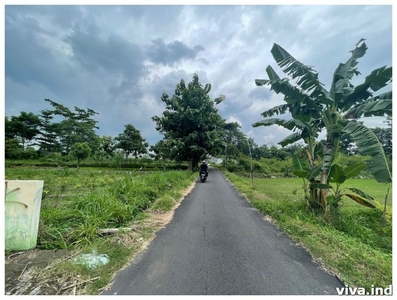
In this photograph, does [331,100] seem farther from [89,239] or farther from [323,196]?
[89,239]

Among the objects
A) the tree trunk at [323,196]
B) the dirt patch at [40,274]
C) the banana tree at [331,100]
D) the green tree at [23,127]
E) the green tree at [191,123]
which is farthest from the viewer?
the green tree at [23,127]

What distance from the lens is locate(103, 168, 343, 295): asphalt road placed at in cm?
195

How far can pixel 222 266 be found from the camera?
7.73ft

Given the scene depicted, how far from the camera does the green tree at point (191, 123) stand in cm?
1631

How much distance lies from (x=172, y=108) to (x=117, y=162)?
14913 millimetres

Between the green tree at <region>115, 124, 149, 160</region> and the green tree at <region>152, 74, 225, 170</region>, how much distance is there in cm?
1350

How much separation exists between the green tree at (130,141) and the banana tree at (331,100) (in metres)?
27.8

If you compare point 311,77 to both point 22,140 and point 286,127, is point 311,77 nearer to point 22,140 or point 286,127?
point 286,127

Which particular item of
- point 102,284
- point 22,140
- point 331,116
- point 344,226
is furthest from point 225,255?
point 22,140

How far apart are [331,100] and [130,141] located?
95.8 feet

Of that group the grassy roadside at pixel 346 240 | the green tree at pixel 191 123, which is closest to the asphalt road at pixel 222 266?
the grassy roadside at pixel 346 240

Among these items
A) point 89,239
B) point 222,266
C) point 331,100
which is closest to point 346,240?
point 222,266

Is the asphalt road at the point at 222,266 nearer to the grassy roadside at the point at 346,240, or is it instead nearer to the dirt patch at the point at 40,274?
the grassy roadside at the point at 346,240
